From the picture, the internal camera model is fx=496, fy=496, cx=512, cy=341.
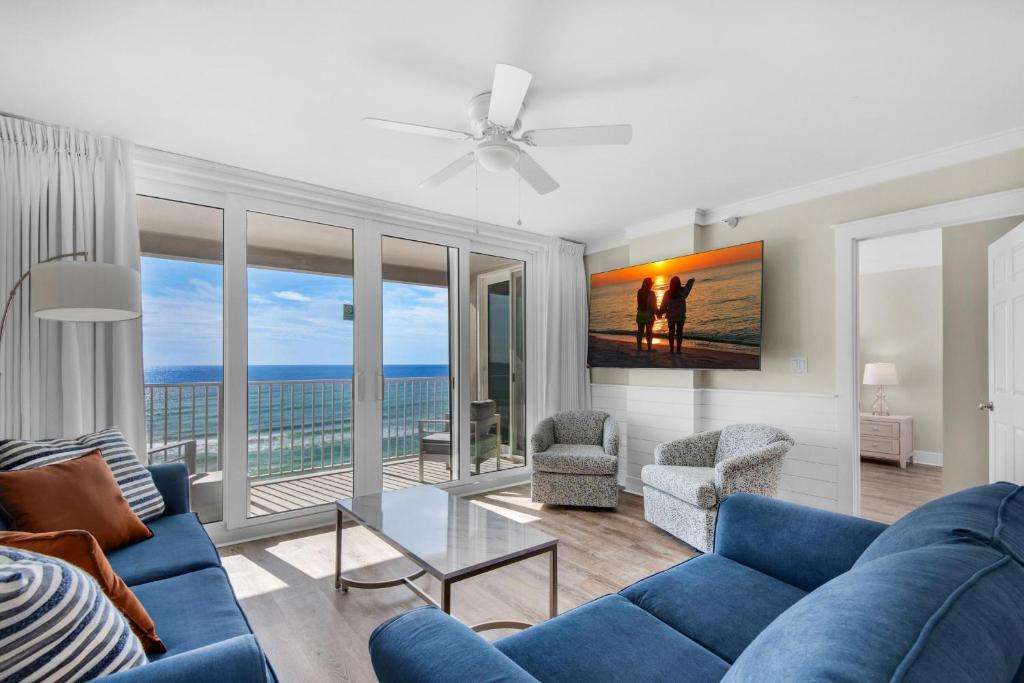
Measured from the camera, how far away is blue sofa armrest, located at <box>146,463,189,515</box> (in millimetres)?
2303

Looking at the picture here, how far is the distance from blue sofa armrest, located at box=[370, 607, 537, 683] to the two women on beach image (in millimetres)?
3410

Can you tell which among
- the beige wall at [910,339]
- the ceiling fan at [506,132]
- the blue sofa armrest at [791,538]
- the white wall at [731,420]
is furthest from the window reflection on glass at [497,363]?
the beige wall at [910,339]

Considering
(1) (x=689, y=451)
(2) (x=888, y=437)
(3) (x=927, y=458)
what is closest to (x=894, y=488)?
(2) (x=888, y=437)

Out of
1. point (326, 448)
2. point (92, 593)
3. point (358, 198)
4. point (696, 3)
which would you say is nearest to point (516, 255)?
point (358, 198)

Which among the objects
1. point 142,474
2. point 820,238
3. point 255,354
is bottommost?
point 142,474

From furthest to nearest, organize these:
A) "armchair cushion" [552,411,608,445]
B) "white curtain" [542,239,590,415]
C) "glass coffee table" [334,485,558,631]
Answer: "white curtain" [542,239,590,415]
"armchair cushion" [552,411,608,445]
"glass coffee table" [334,485,558,631]

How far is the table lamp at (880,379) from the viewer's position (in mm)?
5488

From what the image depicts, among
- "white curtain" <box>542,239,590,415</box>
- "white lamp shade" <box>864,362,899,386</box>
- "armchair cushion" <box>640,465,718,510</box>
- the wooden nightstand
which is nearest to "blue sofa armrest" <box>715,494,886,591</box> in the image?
"armchair cushion" <box>640,465,718,510</box>

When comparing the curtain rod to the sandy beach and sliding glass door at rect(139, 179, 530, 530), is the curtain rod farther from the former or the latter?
the sandy beach

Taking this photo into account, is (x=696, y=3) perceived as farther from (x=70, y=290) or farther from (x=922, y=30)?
(x=70, y=290)

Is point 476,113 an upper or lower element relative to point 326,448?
upper

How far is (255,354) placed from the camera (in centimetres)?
343

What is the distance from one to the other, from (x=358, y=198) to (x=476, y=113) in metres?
1.68

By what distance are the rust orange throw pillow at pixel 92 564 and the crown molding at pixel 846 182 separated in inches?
162
